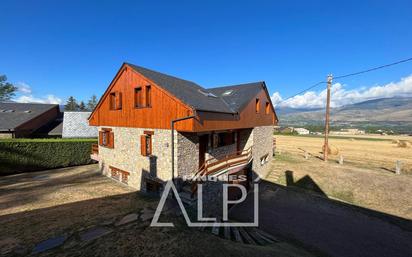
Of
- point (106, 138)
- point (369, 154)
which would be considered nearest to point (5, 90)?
point (106, 138)

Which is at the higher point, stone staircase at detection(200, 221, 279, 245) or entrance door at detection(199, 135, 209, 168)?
entrance door at detection(199, 135, 209, 168)

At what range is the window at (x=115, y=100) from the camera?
541 inches

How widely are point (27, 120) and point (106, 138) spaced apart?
16.5m

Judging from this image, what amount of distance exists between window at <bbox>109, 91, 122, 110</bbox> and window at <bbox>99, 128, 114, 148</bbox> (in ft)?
7.09

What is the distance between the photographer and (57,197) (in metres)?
11.0

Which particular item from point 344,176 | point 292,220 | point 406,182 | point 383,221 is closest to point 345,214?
point 383,221

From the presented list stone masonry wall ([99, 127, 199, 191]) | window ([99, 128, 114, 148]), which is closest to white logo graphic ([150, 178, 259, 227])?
stone masonry wall ([99, 127, 199, 191])

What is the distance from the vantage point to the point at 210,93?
1670 centimetres

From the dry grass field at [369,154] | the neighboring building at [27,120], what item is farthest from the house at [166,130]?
the dry grass field at [369,154]

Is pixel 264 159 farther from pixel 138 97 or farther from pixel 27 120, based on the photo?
pixel 27 120

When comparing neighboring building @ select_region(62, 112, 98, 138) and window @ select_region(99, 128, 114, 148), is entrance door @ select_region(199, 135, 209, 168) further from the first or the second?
neighboring building @ select_region(62, 112, 98, 138)

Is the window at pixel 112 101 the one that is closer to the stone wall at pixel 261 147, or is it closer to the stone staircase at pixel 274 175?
the stone wall at pixel 261 147

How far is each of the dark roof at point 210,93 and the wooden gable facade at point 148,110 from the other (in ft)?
1.63

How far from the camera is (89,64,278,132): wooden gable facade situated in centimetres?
1023
